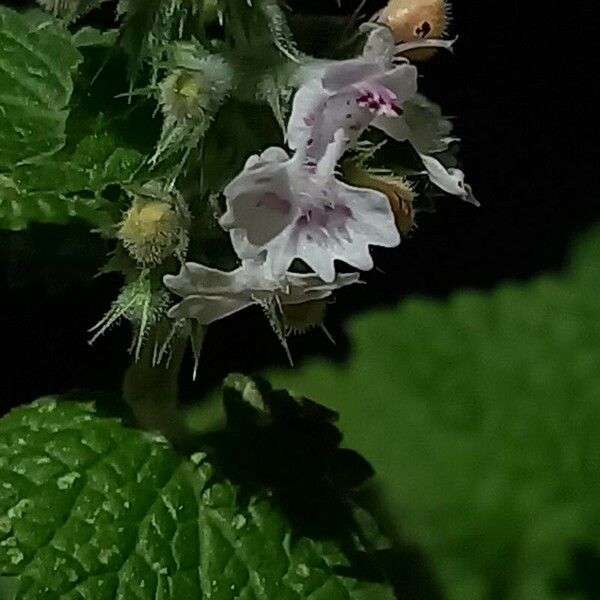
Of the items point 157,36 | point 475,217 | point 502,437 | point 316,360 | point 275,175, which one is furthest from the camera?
point 475,217

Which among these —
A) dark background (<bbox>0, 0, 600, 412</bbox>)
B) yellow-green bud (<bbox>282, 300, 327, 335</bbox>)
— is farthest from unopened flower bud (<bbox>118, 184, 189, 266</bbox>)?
dark background (<bbox>0, 0, 600, 412</bbox>)

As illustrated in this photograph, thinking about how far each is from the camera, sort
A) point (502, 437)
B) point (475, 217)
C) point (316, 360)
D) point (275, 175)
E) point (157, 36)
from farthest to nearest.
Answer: point (475, 217) → point (316, 360) → point (502, 437) → point (157, 36) → point (275, 175)

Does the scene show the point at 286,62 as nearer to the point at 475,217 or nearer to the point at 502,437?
the point at 502,437

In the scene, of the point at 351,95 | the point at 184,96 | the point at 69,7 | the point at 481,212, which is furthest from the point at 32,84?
the point at 481,212

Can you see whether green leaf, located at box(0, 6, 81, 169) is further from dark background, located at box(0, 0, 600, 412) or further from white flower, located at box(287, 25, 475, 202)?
dark background, located at box(0, 0, 600, 412)

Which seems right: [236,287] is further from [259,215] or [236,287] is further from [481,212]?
[481,212]

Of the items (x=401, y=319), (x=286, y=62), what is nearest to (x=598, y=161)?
(x=401, y=319)
